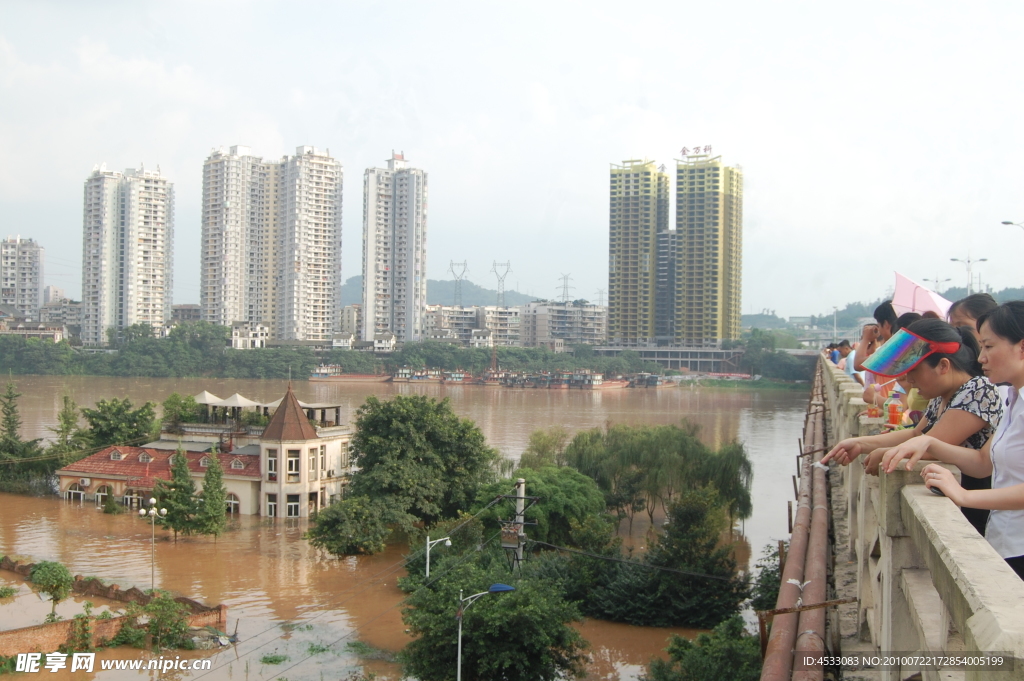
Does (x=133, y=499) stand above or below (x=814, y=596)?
below

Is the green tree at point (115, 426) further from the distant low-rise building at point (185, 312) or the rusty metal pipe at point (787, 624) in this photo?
the distant low-rise building at point (185, 312)

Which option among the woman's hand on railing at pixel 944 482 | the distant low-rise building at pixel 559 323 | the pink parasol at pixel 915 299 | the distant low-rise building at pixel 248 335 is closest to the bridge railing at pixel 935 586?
the woman's hand on railing at pixel 944 482

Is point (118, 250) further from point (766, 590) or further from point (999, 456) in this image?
point (999, 456)

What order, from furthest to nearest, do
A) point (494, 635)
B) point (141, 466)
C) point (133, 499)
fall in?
point (141, 466), point (133, 499), point (494, 635)

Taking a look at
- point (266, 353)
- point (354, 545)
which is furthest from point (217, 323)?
point (354, 545)

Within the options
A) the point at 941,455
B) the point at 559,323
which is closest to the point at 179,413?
the point at 941,455

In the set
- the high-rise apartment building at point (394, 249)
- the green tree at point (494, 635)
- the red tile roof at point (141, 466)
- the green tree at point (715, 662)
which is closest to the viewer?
the green tree at point (715, 662)

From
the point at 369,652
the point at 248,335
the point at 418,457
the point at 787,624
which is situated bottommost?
the point at 369,652
